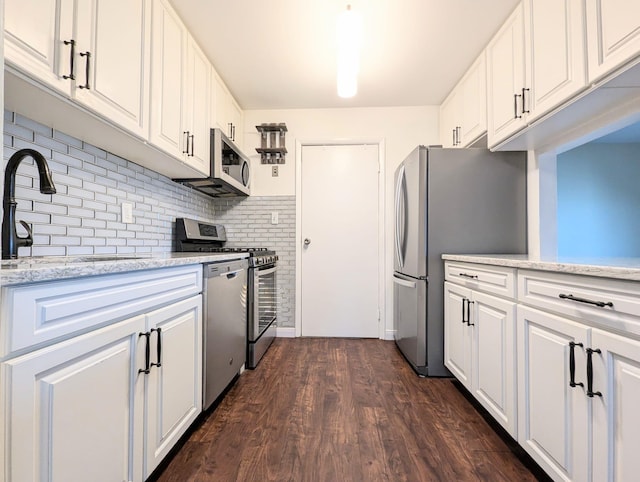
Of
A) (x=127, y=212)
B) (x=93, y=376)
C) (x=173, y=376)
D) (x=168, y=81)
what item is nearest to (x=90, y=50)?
(x=168, y=81)

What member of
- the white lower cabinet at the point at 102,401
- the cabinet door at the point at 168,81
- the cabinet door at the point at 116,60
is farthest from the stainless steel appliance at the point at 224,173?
the white lower cabinet at the point at 102,401

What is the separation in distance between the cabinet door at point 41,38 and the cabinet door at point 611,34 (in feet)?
6.33

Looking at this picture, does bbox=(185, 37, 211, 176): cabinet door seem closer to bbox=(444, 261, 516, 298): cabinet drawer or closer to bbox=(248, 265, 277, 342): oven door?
bbox=(248, 265, 277, 342): oven door

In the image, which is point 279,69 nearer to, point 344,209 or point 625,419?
point 344,209

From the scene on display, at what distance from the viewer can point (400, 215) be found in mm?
2770

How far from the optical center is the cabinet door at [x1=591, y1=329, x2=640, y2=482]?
868 mm

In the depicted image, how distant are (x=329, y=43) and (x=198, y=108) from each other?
99cm

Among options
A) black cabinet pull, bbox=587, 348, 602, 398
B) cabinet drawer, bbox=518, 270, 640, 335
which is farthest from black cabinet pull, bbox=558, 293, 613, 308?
black cabinet pull, bbox=587, 348, 602, 398

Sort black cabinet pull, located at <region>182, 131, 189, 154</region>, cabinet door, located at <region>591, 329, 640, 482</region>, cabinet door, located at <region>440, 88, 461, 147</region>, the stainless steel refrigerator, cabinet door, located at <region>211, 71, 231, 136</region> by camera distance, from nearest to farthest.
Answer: cabinet door, located at <region>591, 329, 640, 482</region> < black cabinet pull, located at <region>182, 131, 189, 154</region> < the stainless steel refrigerator < cabinet door, located at <region>211, 71, 231, 136</region> < cabinet door, located at <region>440, 88, 461, 147</region>

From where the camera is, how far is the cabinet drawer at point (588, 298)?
2.93 feet

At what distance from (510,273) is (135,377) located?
1.52 metres

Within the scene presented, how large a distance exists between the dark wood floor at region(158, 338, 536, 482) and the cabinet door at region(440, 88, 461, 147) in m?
2.04

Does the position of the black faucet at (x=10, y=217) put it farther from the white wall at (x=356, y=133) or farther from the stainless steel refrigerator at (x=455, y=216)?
the white wall at (x=356, y=133)

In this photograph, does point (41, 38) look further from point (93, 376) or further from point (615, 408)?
point (615, 408)
